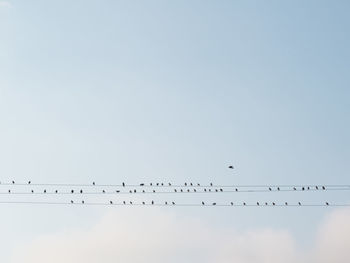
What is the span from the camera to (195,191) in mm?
62500

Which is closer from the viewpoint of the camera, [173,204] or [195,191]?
[173,204]

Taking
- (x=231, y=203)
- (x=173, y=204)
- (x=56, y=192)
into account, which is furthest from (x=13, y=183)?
(x=231, y=203)

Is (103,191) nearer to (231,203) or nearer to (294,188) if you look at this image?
(231,203)

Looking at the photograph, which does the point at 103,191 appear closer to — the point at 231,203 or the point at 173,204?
the point at 173,204

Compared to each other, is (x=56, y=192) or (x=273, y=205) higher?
(x=56, y=192)

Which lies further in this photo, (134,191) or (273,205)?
(134,191)

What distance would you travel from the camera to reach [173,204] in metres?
58.2

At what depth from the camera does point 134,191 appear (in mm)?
59969

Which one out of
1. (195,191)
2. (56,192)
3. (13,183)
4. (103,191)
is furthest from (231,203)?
(13,183)

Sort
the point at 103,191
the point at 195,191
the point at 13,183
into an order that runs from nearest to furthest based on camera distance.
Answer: the point at 13,183
the point at 103,191
the point at 195,191

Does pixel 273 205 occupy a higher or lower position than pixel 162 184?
lower

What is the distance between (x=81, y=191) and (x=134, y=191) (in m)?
7.60

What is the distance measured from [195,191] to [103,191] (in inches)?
468

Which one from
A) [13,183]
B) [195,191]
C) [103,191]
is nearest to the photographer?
[13,183]
